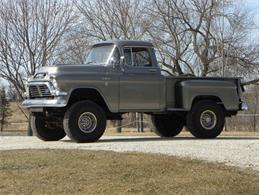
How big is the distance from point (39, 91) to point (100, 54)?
1853mm

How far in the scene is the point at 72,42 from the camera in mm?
34219

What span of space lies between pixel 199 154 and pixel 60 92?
3.88 meters

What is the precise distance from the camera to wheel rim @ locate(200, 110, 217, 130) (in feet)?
50.8

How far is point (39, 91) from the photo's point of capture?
14000mm

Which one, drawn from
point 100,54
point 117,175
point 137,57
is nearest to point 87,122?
point 100,54

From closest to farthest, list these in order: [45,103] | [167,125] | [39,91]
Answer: [45,103]
[39,91]
[167,125]

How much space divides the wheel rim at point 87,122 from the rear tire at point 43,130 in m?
1.79

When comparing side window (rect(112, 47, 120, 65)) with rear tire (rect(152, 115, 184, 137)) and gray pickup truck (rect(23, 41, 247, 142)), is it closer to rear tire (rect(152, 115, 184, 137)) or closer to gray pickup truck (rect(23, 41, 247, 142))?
gray pickup truck (rect(23, 41, 247, 142))

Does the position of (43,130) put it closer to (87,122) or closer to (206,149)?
(87,122)

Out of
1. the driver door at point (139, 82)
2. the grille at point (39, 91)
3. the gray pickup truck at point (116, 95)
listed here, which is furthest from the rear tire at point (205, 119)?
the grille at point (39, 91)

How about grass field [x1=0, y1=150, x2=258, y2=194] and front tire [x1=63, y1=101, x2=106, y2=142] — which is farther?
front tire [x1=63, y1=101, x2=106, y2=142]

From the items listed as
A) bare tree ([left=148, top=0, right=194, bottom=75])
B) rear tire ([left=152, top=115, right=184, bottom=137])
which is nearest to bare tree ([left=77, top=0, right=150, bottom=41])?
bare tree ([left=148, top=0, right=194, bottom=75])

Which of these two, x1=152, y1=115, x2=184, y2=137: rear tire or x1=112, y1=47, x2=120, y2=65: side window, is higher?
x1=112, y1=47, x2=120, y2=65: side window

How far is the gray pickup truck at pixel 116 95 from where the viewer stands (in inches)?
537
